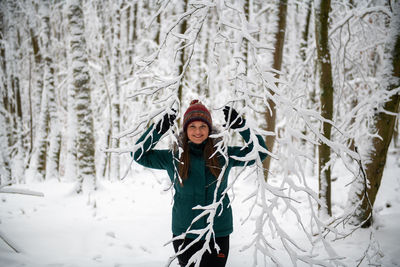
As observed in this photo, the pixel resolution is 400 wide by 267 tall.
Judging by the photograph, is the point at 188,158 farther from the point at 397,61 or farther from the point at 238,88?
the point at 397,61

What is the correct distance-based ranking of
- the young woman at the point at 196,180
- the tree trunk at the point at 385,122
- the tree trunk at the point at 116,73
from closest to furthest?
1. the young woman at the point at 196,180
2. the tree trunk at the point at 385,122
3. the tree trunk at the point at 116,73

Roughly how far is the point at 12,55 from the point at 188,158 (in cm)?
978

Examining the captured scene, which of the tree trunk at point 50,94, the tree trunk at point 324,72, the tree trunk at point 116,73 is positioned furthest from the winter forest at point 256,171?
the tree trunk at point 116,73

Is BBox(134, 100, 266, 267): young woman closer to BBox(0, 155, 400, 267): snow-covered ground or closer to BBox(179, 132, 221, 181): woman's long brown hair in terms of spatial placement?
BBox(179, 132, 221, 181): woman's long brown hair

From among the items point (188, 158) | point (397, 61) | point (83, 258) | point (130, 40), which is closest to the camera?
point (188, 158)

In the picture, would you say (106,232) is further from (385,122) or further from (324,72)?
(385,122)

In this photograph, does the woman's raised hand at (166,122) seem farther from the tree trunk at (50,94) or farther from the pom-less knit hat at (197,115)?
the tree trunk at (50,94)

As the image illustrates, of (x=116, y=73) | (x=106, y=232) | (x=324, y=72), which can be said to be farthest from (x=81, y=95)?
(x=324, y=72)

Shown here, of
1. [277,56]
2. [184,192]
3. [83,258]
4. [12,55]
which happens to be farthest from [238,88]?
[12,55]

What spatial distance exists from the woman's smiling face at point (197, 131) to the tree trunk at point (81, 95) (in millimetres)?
3983

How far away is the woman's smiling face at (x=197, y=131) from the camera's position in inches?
77.6

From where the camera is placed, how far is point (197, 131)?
197 centimetres

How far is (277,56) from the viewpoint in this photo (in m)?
5.24

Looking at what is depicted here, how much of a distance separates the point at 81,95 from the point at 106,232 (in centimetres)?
324
